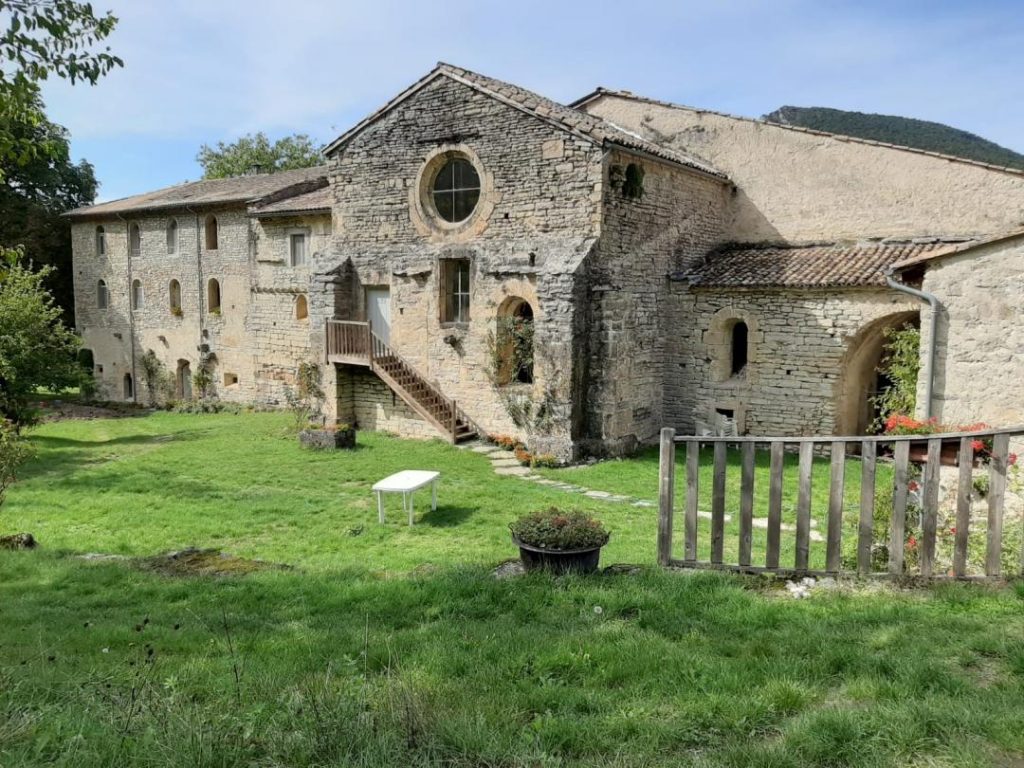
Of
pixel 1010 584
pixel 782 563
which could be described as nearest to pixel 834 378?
pixel 782 563

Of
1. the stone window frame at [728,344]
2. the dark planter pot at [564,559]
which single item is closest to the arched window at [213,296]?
the stone window frame at [728,344]

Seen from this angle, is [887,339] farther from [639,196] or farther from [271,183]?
[271,183]

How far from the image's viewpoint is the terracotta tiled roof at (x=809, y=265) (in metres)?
14.4

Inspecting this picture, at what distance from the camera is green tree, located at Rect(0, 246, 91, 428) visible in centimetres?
1738

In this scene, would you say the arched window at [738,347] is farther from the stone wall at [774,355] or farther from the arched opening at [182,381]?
the arched opening at [182,381]

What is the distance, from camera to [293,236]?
22781 mm

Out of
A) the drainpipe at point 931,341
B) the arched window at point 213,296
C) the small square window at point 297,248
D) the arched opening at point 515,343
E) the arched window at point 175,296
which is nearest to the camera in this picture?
the drainpipe at point 931,341

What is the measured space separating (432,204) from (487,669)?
544 inches

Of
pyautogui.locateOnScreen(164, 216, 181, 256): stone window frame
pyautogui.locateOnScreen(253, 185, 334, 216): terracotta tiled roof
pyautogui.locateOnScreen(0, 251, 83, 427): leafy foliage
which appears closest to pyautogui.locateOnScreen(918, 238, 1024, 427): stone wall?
pyautogui.locateOnScreen(253, 185, 334, 216): terracotta tiled roof

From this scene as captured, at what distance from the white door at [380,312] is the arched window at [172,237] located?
1264 cm

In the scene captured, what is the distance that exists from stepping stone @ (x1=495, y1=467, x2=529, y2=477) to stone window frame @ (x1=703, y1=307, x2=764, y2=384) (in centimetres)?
495

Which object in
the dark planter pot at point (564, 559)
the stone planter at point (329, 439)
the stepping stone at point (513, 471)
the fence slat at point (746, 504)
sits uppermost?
the fence slat at point (746, 504)

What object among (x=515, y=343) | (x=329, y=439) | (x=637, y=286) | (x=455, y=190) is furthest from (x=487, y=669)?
(x=455, y=190)

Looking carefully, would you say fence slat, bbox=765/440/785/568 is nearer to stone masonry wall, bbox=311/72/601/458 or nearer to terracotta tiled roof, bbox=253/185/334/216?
stone masonry wall, bbox=311/72/601/458
